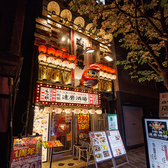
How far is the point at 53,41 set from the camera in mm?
9508

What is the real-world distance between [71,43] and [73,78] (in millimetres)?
3537

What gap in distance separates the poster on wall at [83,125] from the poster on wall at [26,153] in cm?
495

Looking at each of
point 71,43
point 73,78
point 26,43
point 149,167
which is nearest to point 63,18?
point 71,43

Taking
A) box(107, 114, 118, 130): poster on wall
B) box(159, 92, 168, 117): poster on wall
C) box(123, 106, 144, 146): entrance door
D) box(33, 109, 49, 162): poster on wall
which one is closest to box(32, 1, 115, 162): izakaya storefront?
box(33, 109, 49, 162): poster on wall

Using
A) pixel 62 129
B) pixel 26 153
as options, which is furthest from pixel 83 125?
pixel 26 153

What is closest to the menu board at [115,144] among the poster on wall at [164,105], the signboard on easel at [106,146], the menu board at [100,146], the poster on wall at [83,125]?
the signboard on easel at [106,146]

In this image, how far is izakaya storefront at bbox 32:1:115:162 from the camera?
788 centimetres

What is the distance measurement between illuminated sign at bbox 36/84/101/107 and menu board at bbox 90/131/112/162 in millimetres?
2554

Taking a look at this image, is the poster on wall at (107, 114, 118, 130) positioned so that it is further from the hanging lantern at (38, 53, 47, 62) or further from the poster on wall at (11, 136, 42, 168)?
the hanging lantern at (38, 53, 47, 62)

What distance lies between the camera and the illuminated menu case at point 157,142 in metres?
4.25

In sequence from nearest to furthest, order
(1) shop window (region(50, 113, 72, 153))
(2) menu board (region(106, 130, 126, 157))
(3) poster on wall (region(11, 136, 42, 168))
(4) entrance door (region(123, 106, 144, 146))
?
(3) poster on wall (region(11, 136, 42, 168))
(2) menu board (region(106, 130, 126, 157))
(1) shop window (region(50, 113, 72, 153))
(4) entrance door (region(123, 106, 144, 146))

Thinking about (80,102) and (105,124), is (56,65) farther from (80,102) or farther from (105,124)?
(105,124)

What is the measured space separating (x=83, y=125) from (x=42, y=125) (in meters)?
3.65

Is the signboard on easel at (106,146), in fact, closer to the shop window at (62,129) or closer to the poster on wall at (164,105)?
the shop window at (62,129)
